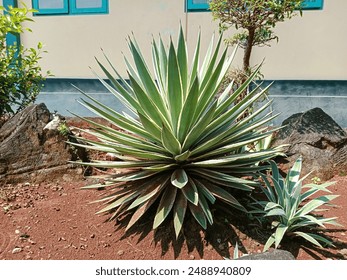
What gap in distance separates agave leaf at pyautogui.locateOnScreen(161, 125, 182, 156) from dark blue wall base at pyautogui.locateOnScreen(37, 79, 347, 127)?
12.9ft

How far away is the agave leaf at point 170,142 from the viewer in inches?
103

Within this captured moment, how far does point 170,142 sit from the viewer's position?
2732mm

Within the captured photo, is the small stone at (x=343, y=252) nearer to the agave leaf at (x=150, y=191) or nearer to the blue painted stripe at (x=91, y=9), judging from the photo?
the agave leaf at (x=150, y=191)

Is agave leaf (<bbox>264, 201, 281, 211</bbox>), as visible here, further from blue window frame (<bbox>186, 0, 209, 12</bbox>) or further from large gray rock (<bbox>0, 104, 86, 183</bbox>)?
blue window frame (<bbox>186, 0, 209, 12</bbox>)

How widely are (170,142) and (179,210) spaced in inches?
19.3

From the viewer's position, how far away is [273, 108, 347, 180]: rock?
13.4ft

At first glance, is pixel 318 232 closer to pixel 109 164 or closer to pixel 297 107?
pixel 109 164

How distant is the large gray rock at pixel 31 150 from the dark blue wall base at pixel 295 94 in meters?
2.90

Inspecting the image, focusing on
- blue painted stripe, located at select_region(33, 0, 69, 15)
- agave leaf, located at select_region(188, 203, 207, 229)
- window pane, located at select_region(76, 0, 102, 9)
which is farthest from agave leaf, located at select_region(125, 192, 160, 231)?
blue painted stripe, located at select_region(33, 0, 69, 15)

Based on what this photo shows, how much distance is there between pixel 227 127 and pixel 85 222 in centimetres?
139

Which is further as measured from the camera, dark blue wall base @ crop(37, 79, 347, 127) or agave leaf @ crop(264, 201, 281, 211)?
dark blue wall base @ crop(37, 79, 347, 127)

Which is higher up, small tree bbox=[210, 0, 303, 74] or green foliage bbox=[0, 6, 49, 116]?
small tree bbox=[210, 0, 303, 74]

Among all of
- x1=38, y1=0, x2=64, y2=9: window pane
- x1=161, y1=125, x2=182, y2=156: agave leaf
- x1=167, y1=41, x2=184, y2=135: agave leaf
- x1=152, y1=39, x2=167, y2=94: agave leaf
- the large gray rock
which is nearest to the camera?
x1=161, y1=125, x2=182, y2=156: agave leaf

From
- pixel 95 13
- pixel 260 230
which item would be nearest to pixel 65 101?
pixel 95 13
